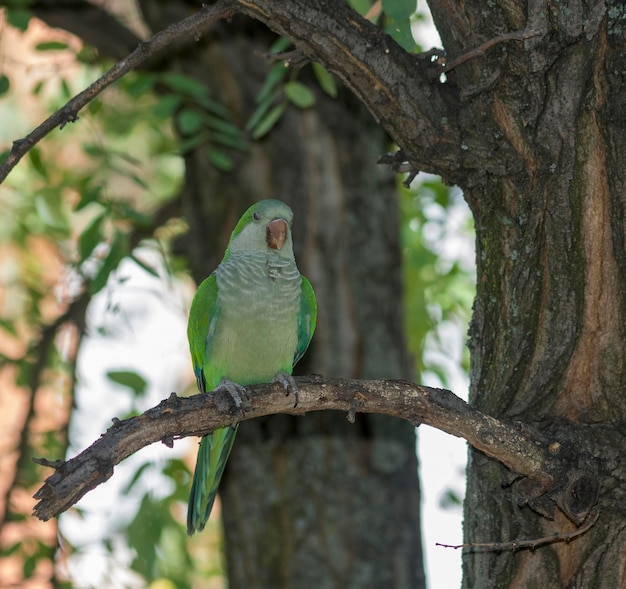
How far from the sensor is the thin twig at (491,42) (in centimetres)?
200

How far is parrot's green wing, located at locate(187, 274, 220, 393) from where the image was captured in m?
3.12

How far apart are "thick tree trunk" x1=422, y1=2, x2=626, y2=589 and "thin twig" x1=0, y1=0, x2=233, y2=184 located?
24.5 inches

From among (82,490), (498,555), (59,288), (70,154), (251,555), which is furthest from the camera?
(70,154)

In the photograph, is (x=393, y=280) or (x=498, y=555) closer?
(x=498, y=555)

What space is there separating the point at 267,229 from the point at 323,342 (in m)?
0.91

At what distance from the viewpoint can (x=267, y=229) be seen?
320 centimetres

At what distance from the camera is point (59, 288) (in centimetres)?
477

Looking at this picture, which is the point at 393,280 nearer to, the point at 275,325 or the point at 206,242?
the point at 206,242

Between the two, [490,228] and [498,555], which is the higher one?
[490,228]

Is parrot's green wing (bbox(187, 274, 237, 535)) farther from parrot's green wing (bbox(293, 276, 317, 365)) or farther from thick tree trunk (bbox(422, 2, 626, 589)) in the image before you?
thick tree trunk (bbox(422, 2, 626, 589))

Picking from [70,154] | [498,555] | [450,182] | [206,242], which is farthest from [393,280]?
[70,154]

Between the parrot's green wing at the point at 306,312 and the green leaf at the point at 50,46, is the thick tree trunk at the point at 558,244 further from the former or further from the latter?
the green leaf at the point at 50,46

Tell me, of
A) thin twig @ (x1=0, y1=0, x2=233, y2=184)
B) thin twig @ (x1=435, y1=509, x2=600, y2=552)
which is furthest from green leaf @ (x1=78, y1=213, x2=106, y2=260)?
thin twig @ (x1=435, y1=509, x2=600, y2=552)

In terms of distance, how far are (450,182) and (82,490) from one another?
1228mm
